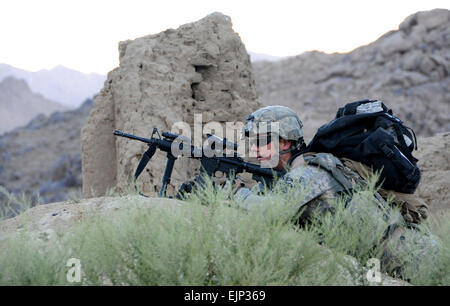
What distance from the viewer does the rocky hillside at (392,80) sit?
2650 cm

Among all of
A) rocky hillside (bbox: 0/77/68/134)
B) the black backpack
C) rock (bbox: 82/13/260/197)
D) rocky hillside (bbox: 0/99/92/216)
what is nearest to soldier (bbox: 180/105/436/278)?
the black backpack

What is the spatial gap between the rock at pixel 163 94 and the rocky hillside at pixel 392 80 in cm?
1593

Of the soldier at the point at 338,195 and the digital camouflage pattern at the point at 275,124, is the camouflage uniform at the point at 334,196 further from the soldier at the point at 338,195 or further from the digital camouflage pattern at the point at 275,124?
the digital camouflage pattern at the point at 275,124

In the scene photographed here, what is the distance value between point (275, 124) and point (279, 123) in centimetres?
4

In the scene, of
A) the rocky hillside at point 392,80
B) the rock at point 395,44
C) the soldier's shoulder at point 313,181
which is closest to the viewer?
the soldier's shoulder at point 313,181

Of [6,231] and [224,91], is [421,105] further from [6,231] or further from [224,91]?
[6,231]

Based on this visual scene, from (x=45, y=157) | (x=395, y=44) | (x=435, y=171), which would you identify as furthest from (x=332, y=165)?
(x=395, y=44)

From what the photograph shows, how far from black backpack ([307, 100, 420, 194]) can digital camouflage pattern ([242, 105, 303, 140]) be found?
29 cm

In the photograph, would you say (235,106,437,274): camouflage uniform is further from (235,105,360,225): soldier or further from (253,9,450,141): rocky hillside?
(253,9,450,141): rocky hillside

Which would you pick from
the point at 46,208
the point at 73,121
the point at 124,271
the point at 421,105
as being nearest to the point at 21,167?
the point at 73,121

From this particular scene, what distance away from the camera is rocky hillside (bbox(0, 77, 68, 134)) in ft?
209

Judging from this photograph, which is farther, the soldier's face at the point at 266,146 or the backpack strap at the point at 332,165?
the soldier's face at the point at 266,146

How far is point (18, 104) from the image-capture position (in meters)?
67.0

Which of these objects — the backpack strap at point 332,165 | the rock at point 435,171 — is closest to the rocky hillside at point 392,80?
the rock at point 435,171
